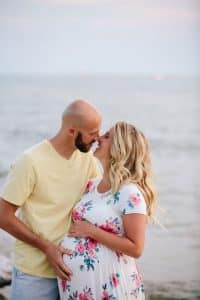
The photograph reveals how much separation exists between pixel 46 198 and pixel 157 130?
3.55 feet

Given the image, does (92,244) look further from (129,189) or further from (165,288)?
(165,288)

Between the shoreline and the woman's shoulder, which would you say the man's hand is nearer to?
the woman's shoulder

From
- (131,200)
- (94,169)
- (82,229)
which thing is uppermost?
(94,169)

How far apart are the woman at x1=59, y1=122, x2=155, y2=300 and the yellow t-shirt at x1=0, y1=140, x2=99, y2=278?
6 centimetres

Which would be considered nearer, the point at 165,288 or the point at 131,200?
the point at 131,200

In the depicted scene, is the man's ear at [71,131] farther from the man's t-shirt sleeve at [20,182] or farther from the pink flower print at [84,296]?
the pink flower print at [84,296]

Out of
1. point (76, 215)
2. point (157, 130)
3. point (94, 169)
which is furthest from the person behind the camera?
point (157, 130)

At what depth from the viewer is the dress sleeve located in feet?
7.07

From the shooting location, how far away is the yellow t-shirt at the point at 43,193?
7.18 feet

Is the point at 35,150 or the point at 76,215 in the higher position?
the point at 35,150

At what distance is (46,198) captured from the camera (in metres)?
2.25

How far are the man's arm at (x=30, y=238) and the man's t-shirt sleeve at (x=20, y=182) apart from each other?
0.04m

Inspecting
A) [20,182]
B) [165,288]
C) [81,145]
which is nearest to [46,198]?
[20,182]

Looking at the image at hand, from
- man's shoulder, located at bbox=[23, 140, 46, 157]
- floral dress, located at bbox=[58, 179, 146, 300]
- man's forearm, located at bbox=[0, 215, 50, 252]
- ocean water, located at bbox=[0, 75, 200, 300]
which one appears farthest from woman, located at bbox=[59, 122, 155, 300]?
ocean water, located at bbox=[0, 75, 200, 300]
